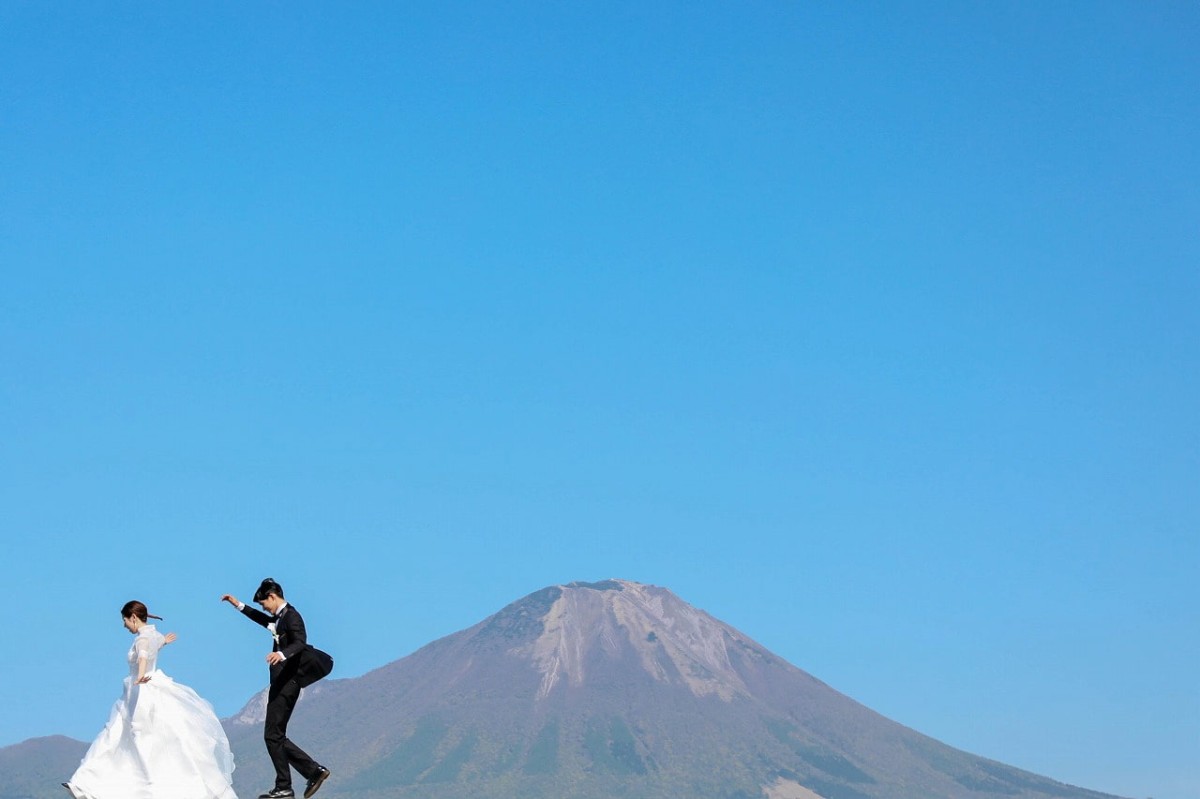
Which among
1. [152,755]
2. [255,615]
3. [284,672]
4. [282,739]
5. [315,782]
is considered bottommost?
[315,782]

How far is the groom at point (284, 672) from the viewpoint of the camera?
20.9 m

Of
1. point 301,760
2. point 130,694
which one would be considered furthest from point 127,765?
point 301,760

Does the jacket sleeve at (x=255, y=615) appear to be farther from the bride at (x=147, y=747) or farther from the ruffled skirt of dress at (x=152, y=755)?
the ruffled skirt of dress at (x=152, y=755)

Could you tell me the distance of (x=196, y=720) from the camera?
22359 millimetres

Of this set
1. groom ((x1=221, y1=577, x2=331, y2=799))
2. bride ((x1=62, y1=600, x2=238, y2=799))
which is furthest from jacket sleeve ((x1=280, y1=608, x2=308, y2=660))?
bride ((x1=62, y1=600, x2=238, y2=799))

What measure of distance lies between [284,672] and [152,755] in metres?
2.25

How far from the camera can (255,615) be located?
832 inches

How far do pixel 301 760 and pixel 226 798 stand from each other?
60.2 inches

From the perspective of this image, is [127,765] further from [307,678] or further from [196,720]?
[307,678]

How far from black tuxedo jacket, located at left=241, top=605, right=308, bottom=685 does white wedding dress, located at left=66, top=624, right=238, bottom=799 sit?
139 cm

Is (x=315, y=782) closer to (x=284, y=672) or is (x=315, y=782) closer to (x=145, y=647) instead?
(x=284, y=672)

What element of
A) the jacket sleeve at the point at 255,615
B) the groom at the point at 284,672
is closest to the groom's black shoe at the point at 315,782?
the groom at the point at 284,672

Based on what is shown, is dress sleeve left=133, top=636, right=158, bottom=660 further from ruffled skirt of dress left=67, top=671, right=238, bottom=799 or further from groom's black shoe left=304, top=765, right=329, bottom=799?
groom's black shoe left=304, top=765, right=329, bottom=799

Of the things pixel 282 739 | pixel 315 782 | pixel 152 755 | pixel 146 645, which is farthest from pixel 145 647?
pixel 315 782
